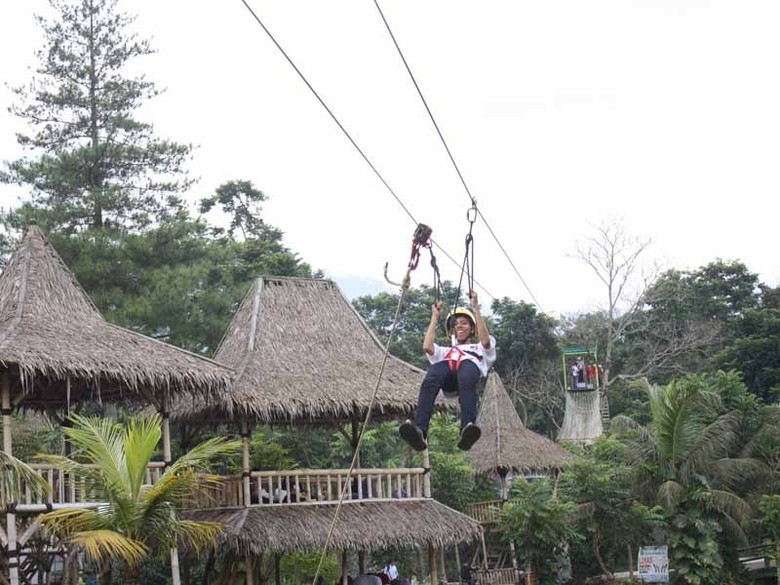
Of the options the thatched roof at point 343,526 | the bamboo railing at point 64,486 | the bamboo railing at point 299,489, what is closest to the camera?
the bamboo railing at point 64,486

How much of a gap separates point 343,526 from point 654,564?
7.60 m

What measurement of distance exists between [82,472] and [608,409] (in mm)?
26047

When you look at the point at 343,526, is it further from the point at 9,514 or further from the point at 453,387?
the point at 453,387

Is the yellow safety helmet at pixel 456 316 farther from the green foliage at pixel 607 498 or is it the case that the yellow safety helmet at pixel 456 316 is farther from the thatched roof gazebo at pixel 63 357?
the green foliage at pixel 607 498

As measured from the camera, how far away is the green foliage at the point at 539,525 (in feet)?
79.5

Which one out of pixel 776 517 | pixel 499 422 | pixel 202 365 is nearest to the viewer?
pixel 202 365

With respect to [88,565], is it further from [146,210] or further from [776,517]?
[776,517]

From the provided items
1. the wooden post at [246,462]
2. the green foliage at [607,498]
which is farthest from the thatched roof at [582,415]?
the wooden post at [246,462]

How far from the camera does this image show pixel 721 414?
2550cm

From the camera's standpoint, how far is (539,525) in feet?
79.9

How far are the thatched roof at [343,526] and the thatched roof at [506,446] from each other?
907 centimetres

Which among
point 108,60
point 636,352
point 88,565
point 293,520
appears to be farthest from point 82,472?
point 636,352

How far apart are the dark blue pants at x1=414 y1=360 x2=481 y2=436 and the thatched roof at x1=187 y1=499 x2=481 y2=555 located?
27.2ft

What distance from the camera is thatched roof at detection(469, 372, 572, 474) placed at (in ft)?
97.0
